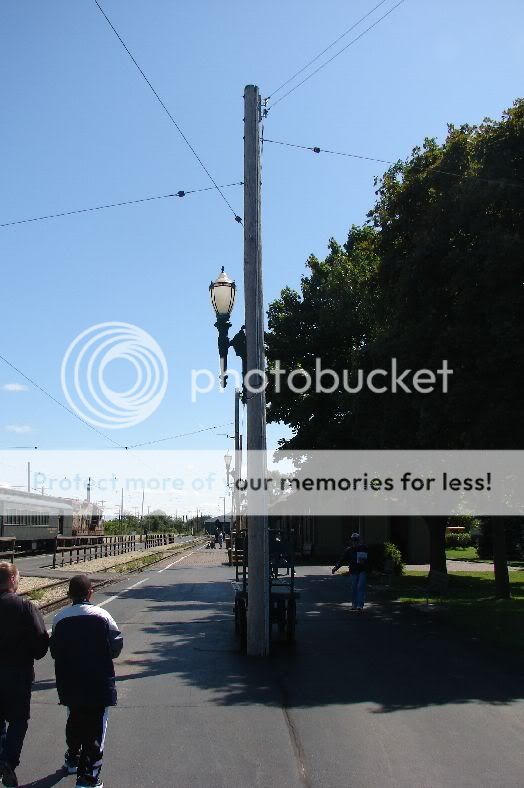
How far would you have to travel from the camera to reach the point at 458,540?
54375 mm

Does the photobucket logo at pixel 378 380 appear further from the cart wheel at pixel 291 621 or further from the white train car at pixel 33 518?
the white train car at pixel 33 518

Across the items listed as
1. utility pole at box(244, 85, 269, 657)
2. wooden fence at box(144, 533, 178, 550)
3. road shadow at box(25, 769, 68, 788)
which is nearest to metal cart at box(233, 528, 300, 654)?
utility pole at box(244, 85, 269, 657)

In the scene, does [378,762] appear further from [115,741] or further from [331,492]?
[331,492]

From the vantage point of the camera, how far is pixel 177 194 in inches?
595

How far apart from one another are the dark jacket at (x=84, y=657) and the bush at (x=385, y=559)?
2372cm

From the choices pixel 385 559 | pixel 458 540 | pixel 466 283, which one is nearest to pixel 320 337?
pixel 385 559

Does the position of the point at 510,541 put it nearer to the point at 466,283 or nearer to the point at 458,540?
the point at 458,540

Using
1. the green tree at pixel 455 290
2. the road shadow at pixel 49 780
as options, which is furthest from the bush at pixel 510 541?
the road shadow at pixel 49 780

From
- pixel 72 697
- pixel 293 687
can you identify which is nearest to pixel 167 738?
pixel 72 697

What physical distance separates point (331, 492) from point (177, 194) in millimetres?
23278

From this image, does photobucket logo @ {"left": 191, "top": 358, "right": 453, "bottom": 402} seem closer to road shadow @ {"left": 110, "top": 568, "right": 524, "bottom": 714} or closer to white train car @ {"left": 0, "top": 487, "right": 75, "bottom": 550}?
road shadow @ {"left": 110, "top": 568, "right": 524, "bottom": 714}

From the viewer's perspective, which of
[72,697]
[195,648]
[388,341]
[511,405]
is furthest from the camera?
[388,341]

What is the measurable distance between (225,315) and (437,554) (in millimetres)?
12959

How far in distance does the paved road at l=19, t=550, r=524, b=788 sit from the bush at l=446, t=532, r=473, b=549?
41812mm
